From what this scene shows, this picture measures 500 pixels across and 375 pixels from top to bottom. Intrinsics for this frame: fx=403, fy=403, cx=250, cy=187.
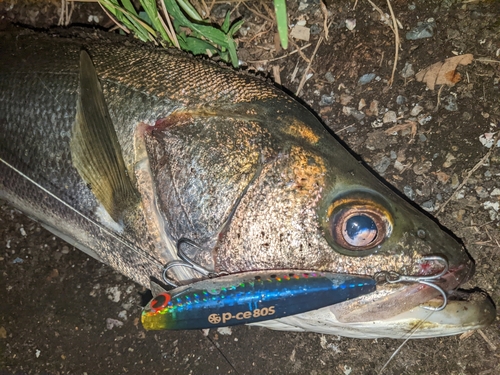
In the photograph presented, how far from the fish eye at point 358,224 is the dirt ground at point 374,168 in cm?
83

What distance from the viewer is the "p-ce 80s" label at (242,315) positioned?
158cm

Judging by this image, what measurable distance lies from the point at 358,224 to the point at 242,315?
0.58 m

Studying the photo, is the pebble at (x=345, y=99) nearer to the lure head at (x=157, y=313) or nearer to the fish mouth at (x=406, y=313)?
the fish mouth at (x=406, y=313)

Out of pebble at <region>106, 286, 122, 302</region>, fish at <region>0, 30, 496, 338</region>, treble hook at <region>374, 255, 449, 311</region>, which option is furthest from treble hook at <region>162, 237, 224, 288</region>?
pebble at <region>106, 286, 122, 302</region>

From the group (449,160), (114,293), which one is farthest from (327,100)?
(114,293)

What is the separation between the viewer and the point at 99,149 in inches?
70.7

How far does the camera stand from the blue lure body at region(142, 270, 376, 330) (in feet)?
5.14

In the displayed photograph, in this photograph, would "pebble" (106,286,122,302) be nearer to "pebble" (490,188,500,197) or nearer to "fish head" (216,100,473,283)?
"fish head" (216,100,473,283)

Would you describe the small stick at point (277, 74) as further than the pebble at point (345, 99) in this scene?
Yes

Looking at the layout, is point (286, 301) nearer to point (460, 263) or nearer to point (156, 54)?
point (460, 263)

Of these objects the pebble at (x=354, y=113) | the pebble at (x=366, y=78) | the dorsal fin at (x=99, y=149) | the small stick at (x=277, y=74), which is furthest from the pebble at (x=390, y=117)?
the dorsal fin at (x=99, y=149)

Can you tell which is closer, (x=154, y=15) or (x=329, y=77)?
(x=154, y=15)

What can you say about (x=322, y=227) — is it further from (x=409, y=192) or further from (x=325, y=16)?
(x=325, y=16)

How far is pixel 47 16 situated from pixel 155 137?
5.68 ft
